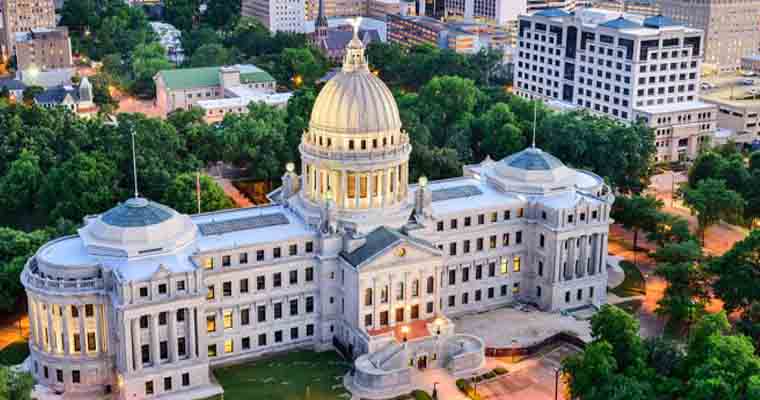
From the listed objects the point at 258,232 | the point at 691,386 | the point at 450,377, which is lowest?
the point at 450,377

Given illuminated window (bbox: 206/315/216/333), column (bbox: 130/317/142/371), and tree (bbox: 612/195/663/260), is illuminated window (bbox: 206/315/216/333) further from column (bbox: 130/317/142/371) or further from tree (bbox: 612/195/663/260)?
tree (bbox: 612/195/663/260)

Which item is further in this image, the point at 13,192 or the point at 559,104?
the point at 559,104

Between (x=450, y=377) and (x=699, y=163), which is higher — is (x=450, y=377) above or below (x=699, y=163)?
below

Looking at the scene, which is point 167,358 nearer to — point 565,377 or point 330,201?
point 330,201

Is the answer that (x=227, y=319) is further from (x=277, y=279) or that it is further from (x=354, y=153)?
(x=354, y=153)

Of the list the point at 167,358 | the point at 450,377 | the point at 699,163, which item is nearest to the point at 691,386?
the point at 450,377

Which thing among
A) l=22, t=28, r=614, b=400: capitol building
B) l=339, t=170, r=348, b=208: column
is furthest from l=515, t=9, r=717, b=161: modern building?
l=339, t=170, r=348, b=208: column

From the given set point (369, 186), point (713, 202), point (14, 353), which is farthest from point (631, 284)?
point (14, 353)
